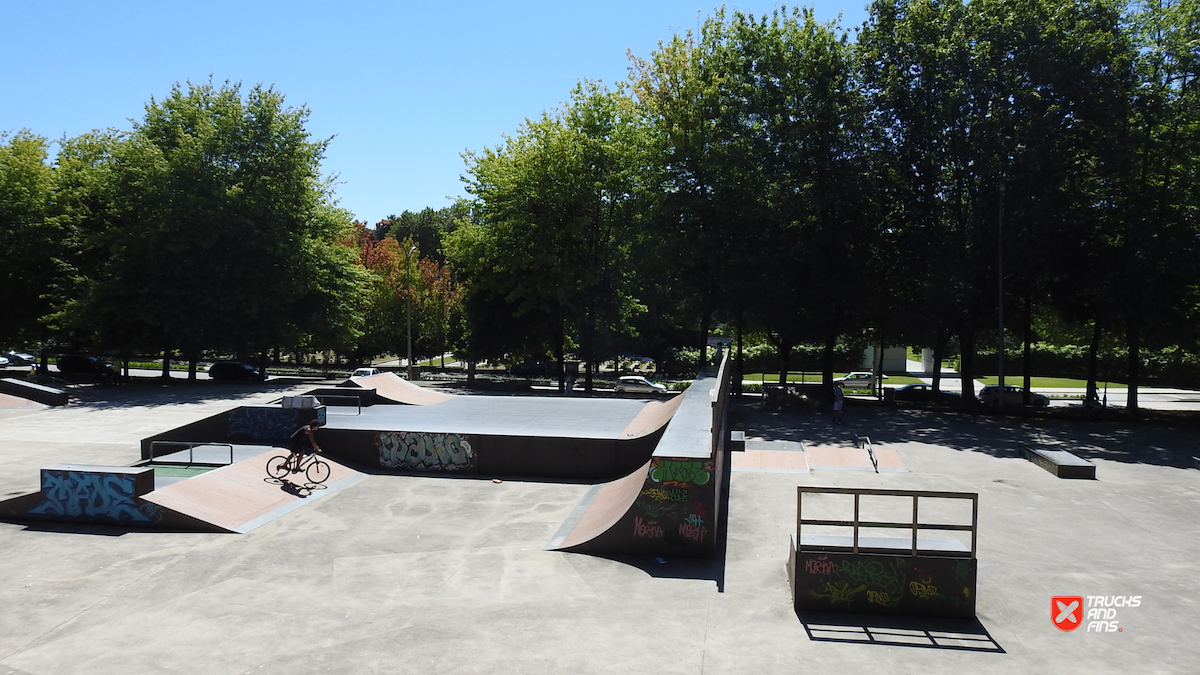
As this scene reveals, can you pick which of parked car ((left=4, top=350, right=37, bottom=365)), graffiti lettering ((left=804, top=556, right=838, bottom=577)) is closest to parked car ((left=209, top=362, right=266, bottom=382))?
parked car ((left=4, top=350, right=37, bottom=365))

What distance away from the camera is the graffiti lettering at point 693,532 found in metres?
11.8

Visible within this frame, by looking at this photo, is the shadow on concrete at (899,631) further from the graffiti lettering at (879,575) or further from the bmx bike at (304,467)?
the bmx bike at (304,467)

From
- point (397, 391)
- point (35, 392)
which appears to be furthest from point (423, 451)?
point (35, 392)

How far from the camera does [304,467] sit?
56.4 feet

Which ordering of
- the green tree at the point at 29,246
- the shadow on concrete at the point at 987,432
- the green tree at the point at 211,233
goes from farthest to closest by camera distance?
the green tree at the point at 29,246
the green tree at the point at 211,233
the shadow on concrete at the point at 987,432

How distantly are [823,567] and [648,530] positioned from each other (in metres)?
3.02

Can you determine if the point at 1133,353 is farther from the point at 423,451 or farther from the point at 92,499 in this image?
the point at 92,499

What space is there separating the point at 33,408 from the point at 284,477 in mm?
20816

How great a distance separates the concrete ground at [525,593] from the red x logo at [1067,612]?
0.50 feet

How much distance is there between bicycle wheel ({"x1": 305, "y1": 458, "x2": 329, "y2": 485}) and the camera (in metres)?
16.9

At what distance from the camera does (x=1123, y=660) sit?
845 cm

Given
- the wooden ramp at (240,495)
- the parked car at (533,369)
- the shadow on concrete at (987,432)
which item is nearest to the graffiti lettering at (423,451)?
the wooden ramp at (240,495)

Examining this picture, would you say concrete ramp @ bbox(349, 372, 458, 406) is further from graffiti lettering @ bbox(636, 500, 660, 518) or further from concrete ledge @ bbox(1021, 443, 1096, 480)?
concrete ledge @ bbox(1021, 443, 1096, 480)

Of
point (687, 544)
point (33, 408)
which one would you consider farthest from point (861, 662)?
point (33, 408)
